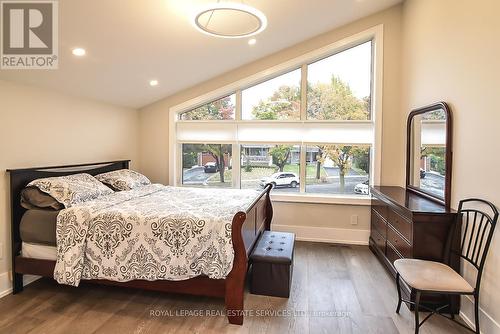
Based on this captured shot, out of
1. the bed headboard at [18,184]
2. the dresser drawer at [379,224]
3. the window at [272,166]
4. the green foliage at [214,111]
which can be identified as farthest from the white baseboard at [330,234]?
the bed headboard at [18,184]

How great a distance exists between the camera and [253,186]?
15.5ft

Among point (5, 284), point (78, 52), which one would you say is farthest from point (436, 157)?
point (5, 284)

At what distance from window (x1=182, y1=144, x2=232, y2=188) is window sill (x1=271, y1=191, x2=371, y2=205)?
89 cm

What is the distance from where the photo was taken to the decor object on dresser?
2523 millimetres

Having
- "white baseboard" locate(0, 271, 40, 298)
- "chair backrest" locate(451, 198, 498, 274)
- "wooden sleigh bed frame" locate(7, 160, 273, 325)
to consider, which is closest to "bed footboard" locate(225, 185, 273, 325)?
"wooden sleigh bed frame" locate(7, 160, 273, 325)

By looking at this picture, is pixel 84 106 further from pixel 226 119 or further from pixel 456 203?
pixel 456 203

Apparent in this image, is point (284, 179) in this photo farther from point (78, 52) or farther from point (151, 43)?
point (78, 52)

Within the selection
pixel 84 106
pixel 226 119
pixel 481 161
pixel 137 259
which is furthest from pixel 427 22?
pixel 84 106

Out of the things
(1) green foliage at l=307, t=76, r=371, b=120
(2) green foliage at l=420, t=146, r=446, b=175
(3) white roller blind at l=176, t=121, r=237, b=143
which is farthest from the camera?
(3) white roller blind at l=176, t=121, r=237, b=143

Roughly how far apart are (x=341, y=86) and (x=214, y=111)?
1.97 m

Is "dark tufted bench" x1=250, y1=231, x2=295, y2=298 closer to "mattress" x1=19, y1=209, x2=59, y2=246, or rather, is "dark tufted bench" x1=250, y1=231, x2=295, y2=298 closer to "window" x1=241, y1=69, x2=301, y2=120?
"mattress" x1=19, y1=209, x2=59, y2=246

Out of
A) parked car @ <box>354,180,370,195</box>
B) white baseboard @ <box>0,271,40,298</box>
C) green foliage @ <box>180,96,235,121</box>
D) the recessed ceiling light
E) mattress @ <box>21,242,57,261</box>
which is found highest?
the recessed ceiling light

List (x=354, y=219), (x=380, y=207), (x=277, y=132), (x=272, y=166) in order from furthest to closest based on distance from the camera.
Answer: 1. (x=272, y=166)
2. (x=277, y=132)
3. (x=354, y=219)
4. (x=380, y=207)

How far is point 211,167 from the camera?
4859 millimetres
